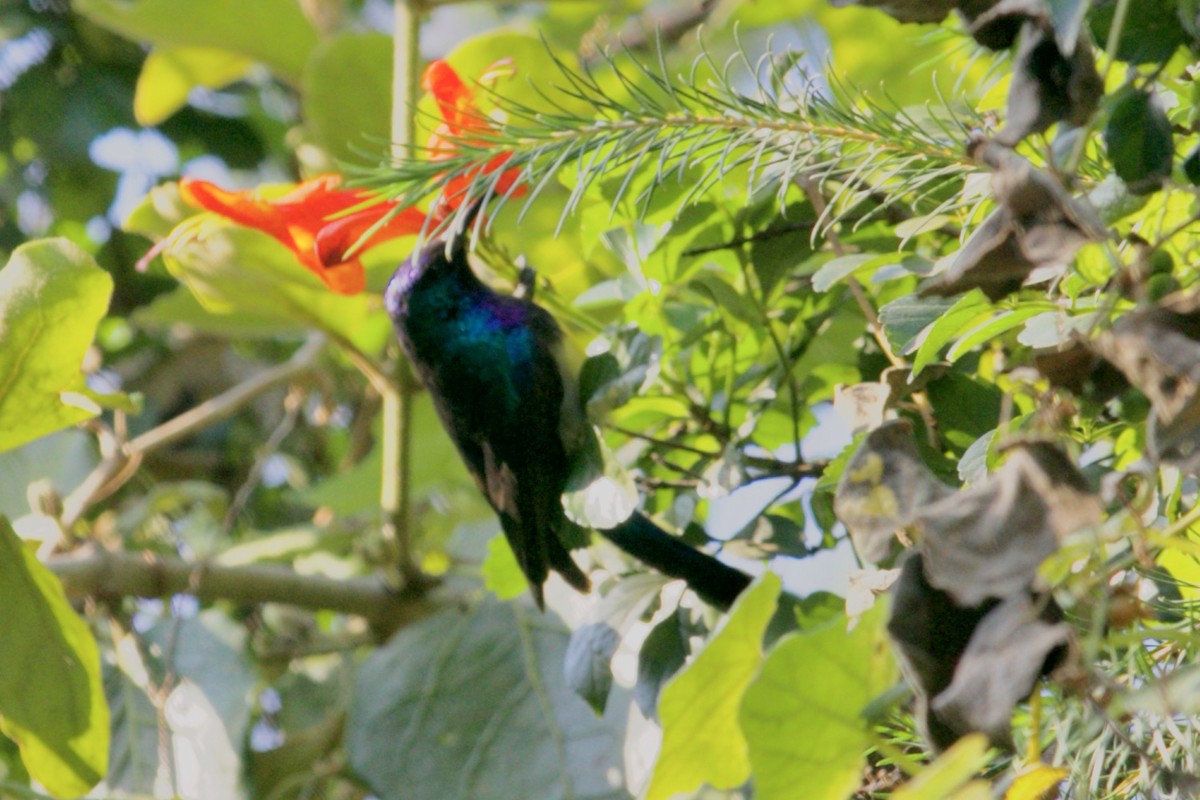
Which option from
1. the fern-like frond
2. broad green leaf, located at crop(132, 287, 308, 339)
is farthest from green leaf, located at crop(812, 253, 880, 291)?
broad green leaf, located at crop(132, 287, 308, 339)

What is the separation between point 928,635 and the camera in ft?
1.64

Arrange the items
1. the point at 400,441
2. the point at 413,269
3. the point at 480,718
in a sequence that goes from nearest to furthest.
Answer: the point at 413,269
the point at 480,718
the point at 400,441

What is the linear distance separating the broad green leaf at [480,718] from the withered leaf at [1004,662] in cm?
72

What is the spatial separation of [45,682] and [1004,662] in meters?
0.71

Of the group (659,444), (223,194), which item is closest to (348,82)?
(223,194)

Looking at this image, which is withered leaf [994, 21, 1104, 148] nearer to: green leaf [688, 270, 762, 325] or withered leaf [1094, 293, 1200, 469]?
withered leaf [1094, 293, 1200, 469]

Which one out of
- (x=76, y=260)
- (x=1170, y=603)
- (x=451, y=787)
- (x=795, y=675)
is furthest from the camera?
(x=451, y=787)

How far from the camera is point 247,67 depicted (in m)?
1.74

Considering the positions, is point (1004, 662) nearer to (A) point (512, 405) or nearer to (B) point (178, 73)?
(A) point (512, 405)

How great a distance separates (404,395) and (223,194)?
0.35 meters

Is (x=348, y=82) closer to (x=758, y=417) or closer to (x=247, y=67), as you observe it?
(x=247, y=67)

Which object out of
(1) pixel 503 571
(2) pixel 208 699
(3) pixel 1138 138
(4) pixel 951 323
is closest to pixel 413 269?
(1) pixel 503 571

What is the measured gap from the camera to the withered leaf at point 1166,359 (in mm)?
443

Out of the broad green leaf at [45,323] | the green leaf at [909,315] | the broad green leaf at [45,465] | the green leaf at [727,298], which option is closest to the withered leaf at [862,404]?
the green leaf at [909,315]
